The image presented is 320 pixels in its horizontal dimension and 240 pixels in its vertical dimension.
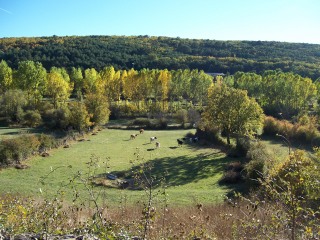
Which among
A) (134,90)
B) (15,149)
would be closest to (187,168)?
(15,149)

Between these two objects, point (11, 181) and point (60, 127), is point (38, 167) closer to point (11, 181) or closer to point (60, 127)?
point (11, 181)

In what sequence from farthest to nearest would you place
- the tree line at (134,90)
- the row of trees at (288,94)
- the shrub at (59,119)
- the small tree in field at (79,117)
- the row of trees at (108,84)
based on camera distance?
the row of trees at (288,94) → the row of trees at (108,84) → the tree line at (134,90) → the shrub at (59,119) → the small tree in field at (79,117)

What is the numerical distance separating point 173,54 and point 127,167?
4397 inches

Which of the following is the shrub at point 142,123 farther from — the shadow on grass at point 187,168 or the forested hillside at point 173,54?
the forested hillside at point 173,54

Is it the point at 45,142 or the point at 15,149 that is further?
the point at 45,142

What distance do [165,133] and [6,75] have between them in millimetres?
34801

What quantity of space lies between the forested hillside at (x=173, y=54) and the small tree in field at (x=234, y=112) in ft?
216

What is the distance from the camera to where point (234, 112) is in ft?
108

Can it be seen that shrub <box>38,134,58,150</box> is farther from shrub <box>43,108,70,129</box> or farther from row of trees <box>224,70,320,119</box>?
row of trees <box>224,70,320,119</box>

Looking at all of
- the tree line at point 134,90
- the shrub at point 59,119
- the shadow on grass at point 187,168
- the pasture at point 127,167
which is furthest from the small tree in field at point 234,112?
the shrub at point 59,119

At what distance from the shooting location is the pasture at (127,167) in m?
17.2

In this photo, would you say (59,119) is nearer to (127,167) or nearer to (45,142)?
(45,142)

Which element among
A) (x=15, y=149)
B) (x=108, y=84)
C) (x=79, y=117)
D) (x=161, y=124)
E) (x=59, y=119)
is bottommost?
(x=161, y=124)

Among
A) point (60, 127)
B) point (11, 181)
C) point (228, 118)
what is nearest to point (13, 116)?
point (60, 127)
